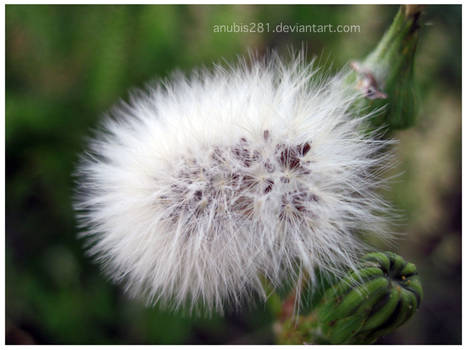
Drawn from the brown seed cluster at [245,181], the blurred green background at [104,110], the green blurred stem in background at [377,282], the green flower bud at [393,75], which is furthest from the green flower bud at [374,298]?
the blurred green background at [104,110]

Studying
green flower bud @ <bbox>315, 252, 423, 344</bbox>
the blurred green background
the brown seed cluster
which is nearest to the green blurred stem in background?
green flower bud @ <bbox>315, 252, 423, 344</bbox>

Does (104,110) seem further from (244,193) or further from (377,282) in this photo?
(377,282)

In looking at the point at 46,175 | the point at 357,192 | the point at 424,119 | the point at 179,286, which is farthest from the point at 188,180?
the point at 424,119

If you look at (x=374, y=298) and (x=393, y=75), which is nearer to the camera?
(x=374, y=298)

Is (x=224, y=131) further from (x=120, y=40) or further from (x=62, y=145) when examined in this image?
(x=62, y=145)

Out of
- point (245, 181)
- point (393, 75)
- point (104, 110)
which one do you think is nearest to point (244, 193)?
point (245, 181)

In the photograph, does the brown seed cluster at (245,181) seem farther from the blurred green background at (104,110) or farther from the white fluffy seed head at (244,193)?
the blurred green background at (104,110)
